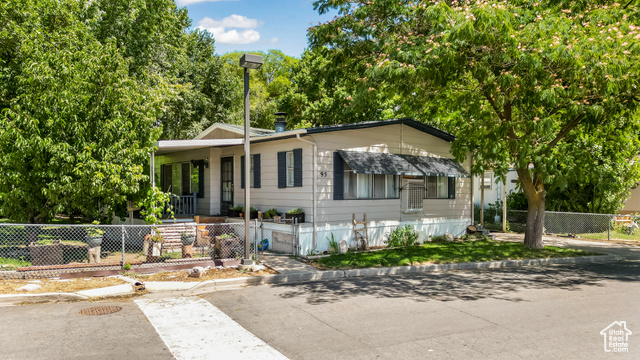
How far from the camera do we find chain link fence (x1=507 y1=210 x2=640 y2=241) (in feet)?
59.3

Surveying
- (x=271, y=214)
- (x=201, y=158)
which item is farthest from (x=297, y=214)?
(x=201, y=158)

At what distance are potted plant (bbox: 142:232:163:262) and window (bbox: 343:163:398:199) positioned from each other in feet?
18.5

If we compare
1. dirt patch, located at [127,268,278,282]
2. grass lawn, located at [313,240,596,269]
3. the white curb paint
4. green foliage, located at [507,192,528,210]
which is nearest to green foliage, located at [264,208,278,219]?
grass lawn, located at [313,240,596,269]

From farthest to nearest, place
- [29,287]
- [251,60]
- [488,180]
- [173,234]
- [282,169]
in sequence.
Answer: [488,180]
[282,169]
[173,234]
[251,60]
[29,287]

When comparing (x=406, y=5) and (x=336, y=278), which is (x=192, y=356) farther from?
(x=406, y=5)

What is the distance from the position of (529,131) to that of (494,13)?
3991mm

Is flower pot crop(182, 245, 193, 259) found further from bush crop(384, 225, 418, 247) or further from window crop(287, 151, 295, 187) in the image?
bush crop(384, 225, 418, 247)

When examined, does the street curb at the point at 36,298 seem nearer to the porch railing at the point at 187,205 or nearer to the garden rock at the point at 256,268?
the garden rock at the point at 256,268

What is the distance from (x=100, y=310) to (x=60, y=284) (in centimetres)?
206

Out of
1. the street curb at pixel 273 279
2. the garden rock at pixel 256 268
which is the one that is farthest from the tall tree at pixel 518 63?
the garden rock at pixel 256 268

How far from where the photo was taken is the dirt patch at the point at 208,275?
30.8ft

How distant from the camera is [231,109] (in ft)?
96.8

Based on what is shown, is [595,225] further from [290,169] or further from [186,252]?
[186,252]

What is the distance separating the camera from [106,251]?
1286 cm
